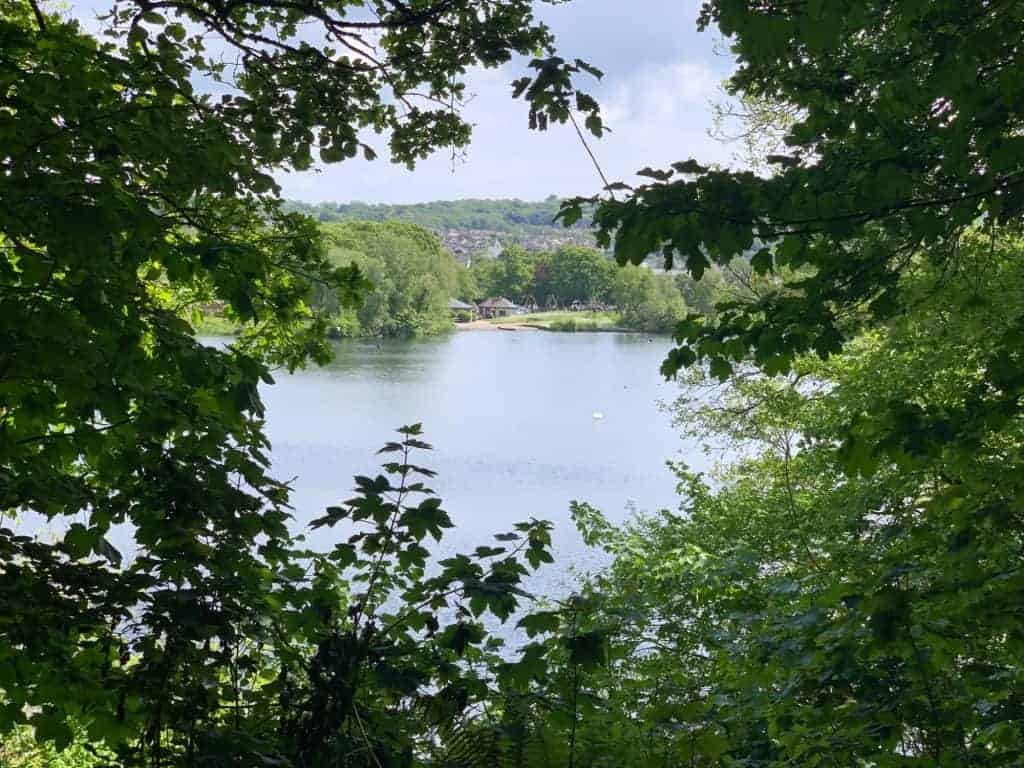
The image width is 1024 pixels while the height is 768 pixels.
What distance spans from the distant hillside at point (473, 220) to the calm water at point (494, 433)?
108ft

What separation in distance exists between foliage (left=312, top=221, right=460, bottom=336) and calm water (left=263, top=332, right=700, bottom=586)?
173 inches

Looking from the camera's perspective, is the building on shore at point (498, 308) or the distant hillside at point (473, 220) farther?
the distant hillside at point (473, 220)

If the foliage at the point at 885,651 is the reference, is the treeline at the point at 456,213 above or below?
above

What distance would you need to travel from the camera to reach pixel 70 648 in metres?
1.89

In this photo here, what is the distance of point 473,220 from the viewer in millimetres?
82625

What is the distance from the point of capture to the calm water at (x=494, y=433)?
47.6 feet

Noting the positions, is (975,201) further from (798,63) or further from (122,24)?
(122,24)

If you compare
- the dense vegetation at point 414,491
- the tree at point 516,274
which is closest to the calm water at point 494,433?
the dense vegetation at point 414,491

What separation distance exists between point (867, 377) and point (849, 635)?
6059 mm

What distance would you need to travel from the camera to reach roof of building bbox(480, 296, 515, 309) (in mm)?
62062

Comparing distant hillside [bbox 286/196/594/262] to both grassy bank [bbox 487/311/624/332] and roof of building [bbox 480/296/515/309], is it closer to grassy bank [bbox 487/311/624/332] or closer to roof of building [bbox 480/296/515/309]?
roof of building [bbox 480/296/515/309]

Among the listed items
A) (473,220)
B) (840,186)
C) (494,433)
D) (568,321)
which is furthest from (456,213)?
(840,186)

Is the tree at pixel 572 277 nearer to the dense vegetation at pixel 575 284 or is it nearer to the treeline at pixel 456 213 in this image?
the dense vegetation at pixel 575 284

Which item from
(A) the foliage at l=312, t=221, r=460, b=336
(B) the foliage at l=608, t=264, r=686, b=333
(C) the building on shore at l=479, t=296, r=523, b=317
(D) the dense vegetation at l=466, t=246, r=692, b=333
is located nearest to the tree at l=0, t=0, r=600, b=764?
(D) the dense vegetation at l=466, t=246, r=692, b=333
